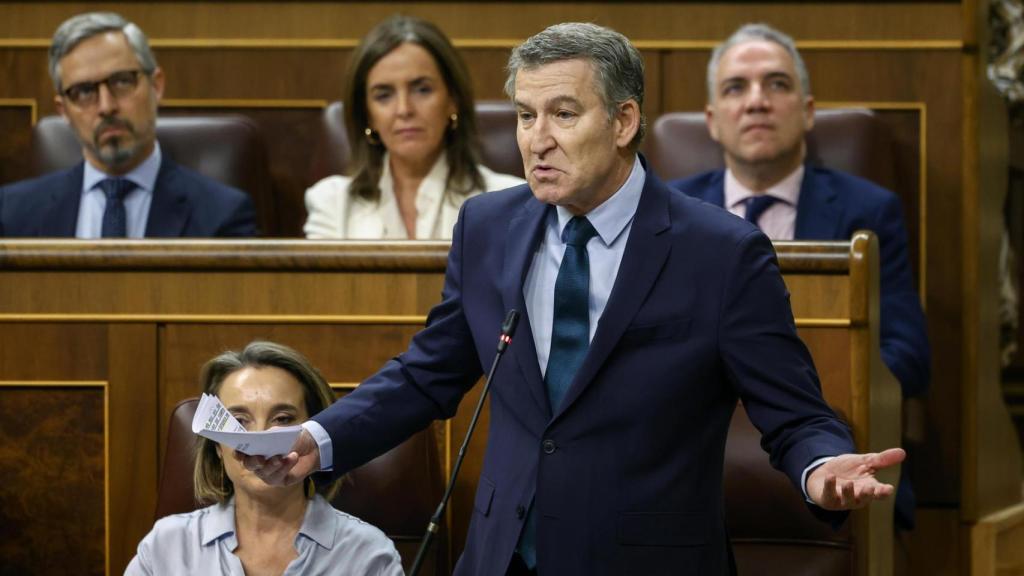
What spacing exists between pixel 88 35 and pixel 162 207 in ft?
0.84

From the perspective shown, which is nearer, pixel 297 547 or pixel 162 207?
pixel 297 547

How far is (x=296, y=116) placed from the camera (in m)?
2.34

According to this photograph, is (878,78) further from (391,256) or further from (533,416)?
(533,416)

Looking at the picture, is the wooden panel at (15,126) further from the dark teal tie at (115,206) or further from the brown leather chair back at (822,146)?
the brown leather chair back at (822,146)

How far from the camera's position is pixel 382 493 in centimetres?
143

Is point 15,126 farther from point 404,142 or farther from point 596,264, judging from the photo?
point 596,264

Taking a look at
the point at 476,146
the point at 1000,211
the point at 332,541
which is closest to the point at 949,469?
the point at 1000,211

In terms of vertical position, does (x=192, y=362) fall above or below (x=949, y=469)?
above

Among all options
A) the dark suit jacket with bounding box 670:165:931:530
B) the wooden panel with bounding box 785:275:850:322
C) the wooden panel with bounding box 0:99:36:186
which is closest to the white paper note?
the wooden panel with bounding box 785:275:850:322

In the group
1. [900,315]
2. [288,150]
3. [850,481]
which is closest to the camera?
[850,481]

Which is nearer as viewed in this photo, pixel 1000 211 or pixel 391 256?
pixel 391 256

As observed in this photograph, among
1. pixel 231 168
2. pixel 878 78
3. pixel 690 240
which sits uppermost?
pixel 878 78

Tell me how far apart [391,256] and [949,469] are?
86 centimetres

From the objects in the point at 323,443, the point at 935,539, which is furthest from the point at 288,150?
the point at 323,443
